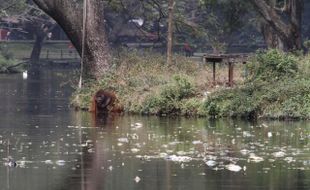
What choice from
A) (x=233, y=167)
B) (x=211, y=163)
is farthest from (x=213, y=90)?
(x=233, y=167)

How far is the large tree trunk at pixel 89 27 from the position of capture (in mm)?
36000

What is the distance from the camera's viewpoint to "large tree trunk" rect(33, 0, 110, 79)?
36000 millimetres

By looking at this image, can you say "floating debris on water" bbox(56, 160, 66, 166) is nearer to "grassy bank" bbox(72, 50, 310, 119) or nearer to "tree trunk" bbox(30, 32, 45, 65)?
"grassy bank" bbox(72, 50, 310, 119)

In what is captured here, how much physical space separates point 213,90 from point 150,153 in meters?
11.1

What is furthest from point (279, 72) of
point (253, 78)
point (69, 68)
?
point (69, 68)

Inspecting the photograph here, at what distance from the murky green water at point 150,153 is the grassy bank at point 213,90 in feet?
3.56

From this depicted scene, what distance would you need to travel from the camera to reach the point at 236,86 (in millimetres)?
31875

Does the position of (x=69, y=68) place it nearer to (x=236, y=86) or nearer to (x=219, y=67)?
(x=219, y=67)

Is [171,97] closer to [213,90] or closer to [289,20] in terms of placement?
[213,90]

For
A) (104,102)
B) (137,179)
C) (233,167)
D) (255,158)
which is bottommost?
(137,179)

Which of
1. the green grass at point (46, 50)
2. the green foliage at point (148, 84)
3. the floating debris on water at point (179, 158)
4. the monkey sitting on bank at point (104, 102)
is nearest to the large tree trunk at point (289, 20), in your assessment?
the green foliage at point (148, 84)

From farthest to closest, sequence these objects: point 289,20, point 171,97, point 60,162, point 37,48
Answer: point 37,48 < point 289,20 < point 171,97 < point 60,162

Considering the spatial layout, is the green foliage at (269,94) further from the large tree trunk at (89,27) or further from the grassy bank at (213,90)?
the large tree trunk at (89,27)

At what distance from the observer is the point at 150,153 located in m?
21.3
